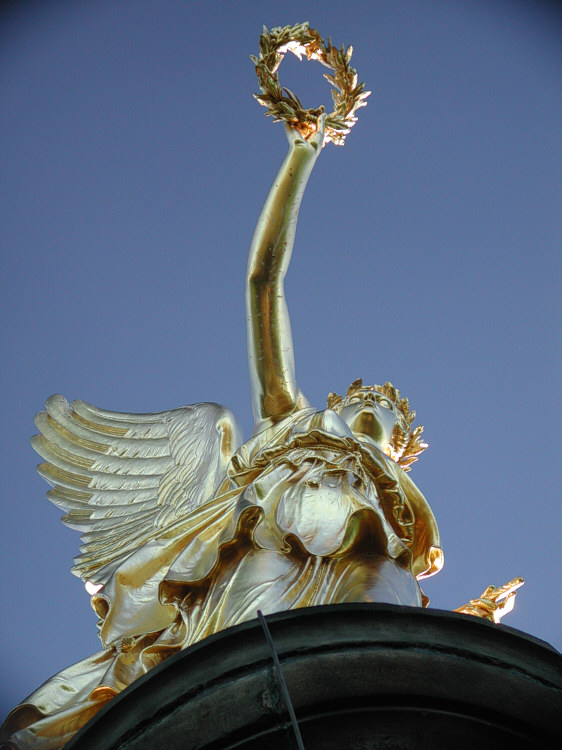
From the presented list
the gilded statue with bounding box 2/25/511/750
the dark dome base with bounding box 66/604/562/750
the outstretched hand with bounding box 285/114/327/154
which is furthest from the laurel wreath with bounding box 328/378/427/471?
the dark dome base with bounding box 66/604/562/750

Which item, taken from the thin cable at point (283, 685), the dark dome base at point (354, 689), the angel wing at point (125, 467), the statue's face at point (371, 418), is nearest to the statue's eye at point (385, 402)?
the statue's face at point (371, 418)

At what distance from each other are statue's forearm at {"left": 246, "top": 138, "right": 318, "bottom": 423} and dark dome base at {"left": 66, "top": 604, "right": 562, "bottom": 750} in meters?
4.09

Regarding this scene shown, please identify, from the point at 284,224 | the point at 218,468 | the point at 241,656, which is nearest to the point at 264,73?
the point at 284,224

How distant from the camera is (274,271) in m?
7.41

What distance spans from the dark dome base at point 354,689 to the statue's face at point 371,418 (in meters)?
4.18

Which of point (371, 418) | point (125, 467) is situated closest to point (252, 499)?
point (371, 418)

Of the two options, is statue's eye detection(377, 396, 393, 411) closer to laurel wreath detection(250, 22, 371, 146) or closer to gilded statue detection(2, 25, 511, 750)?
gilded statue detection(2, 25, 511, 750)

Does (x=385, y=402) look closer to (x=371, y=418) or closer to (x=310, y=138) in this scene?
(x=371, y=418)

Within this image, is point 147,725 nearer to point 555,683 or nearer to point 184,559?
point 555,683

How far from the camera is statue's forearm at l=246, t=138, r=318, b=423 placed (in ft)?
24.1

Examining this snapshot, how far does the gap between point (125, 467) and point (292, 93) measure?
307cm

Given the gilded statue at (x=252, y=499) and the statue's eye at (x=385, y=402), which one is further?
the statue's eye at (x=385, y=402)

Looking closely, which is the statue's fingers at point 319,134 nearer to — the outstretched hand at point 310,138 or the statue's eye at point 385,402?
the outstretched hand at point 310,138

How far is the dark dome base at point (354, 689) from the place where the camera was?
10.8ft
